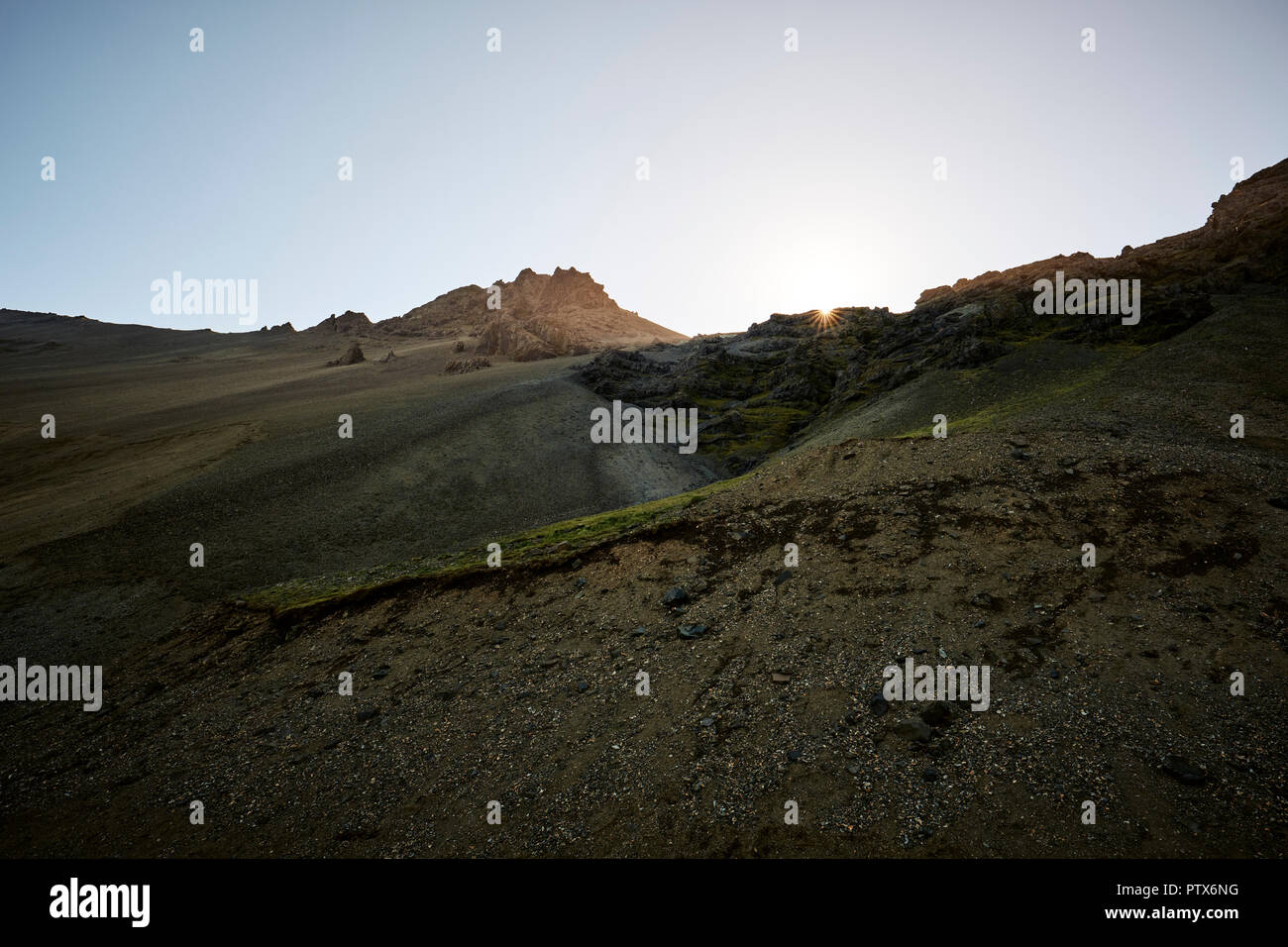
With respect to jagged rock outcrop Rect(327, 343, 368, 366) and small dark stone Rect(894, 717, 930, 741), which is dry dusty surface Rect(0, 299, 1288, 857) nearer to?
small dark stone Rect(894, 717, 930, 741)

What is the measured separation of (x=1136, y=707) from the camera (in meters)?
13.6

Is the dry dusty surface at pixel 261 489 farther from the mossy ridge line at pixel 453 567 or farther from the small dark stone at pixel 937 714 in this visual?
the small dark stone at pixel 937 714

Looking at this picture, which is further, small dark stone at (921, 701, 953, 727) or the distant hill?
the distant hill

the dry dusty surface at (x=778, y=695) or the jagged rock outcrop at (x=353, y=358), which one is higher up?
the jagged rock outcrop at (x=353, y=358)

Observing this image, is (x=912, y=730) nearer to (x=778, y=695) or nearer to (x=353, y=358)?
(x=778, y=695)

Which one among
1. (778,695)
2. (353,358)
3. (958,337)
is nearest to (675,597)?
(778,695)

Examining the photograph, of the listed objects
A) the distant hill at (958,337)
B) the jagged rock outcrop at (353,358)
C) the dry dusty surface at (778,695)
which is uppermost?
the jagged rock outcrop at (353,358)

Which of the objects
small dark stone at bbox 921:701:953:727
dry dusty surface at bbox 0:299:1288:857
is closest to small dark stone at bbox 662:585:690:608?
dry dusty surface at bbox 0:299:1288:857

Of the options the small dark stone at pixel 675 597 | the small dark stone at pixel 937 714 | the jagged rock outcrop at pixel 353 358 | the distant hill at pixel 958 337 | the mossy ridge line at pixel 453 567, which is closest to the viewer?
the small dark stone at pixel 937 714

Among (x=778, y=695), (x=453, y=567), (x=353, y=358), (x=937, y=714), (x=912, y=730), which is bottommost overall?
(x=778, y=695)

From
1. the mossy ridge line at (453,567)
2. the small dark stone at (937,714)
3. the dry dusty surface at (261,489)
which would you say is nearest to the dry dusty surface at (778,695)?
the small dark stone at (937,714)

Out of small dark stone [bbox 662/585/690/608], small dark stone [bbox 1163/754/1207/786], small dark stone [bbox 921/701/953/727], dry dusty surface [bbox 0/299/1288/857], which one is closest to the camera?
A: small dark stone [bbox 1163/754/1207/786]

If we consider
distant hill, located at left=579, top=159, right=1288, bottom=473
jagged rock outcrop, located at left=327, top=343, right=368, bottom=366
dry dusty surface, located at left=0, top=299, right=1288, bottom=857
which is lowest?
dry dusty surface, located at left=0, top=299, right=1288, bottom=857

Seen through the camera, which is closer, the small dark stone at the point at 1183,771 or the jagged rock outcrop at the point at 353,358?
the small dark stone at the point at 1183,771
